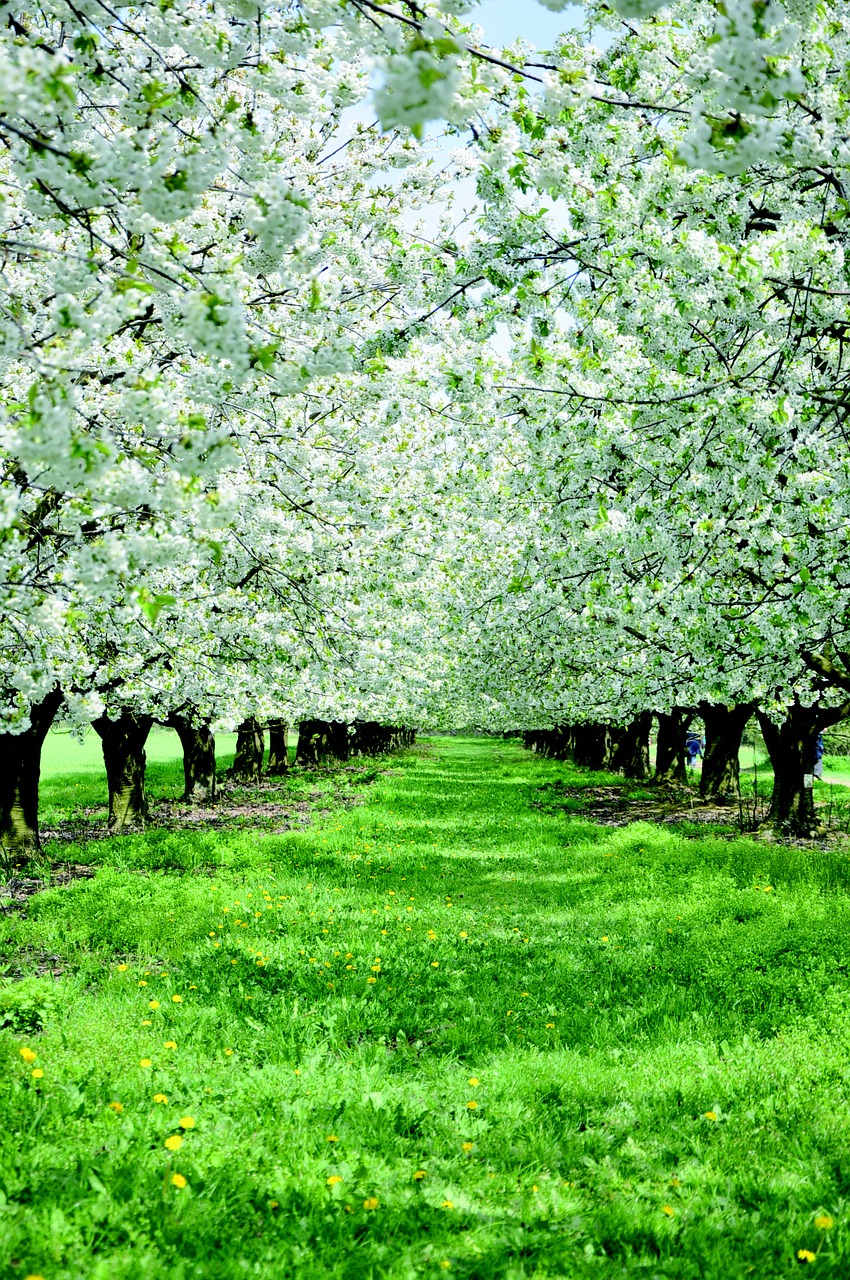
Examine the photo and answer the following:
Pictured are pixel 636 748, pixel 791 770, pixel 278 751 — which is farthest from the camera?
pixel 636 748

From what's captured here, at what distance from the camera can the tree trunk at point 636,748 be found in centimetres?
3289

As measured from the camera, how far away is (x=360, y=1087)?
5789 millimetres

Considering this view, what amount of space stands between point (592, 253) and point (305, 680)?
12.9 meters

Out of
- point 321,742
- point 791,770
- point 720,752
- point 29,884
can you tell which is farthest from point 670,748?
point 29,884

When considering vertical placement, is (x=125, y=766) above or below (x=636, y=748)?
above

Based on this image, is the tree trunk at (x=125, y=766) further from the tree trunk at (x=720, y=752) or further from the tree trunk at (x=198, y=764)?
the tree trunk at (x=720, y=752)

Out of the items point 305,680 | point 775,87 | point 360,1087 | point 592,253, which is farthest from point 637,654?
point 775,87

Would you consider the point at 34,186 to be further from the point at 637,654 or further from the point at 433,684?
the point at 433,684

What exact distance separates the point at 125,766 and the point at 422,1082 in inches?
531

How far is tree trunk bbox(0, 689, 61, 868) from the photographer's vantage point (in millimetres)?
12664

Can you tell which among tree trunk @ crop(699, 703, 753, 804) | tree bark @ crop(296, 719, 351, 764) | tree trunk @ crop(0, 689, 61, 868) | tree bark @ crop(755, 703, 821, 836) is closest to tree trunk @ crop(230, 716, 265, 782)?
tree bark @ crop(296, 719, 351, 764)

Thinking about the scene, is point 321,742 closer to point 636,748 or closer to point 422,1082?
point 636,748

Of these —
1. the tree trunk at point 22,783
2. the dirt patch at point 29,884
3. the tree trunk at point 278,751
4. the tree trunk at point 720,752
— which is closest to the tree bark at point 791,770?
the tree trunk at point 720,752

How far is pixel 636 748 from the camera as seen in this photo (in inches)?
1330
